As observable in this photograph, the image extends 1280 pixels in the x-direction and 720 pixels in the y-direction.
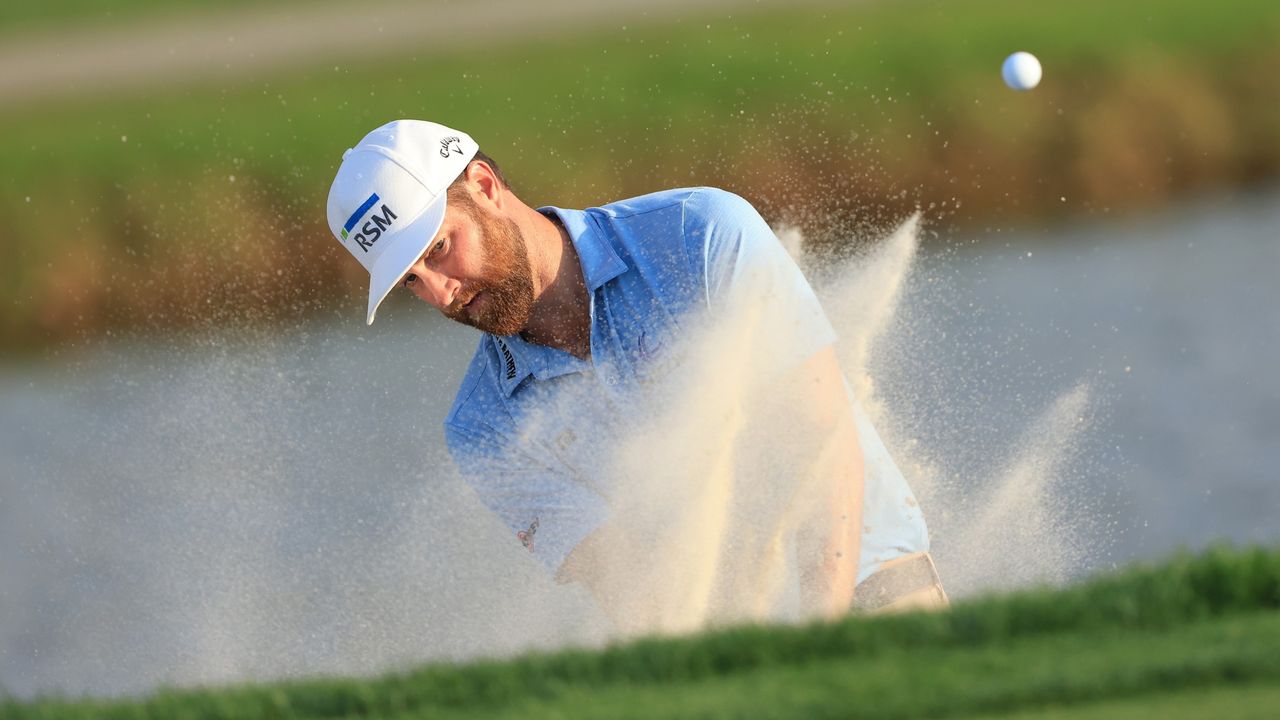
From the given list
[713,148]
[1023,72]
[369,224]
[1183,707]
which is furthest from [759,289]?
[713,148]

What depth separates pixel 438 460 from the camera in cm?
796

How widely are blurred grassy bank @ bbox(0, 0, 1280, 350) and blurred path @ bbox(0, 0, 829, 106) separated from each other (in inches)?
112

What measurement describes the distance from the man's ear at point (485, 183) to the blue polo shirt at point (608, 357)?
0.59ft

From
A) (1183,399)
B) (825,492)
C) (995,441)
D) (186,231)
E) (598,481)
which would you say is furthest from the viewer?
(186,231)

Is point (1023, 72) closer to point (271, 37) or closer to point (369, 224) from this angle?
point (369, 224)

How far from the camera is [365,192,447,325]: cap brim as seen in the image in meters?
4.52

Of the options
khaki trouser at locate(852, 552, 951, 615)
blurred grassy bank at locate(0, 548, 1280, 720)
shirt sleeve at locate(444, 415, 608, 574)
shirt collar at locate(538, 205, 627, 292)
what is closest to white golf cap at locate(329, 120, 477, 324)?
shirt collar at locate(538, 205, 627, 292)

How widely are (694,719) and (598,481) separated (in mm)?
1907

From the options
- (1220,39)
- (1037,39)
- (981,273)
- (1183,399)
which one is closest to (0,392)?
(981,273)

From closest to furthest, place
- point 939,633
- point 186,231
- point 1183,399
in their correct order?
point 939,633 < point 1183,399 < point 186,231

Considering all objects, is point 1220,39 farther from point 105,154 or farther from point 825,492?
point 825,492

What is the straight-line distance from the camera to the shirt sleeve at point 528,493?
496 centimetres

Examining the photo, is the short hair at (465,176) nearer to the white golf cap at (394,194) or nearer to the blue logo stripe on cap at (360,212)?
the white golf cap at (394,194)

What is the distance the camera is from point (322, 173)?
13.9 metres
